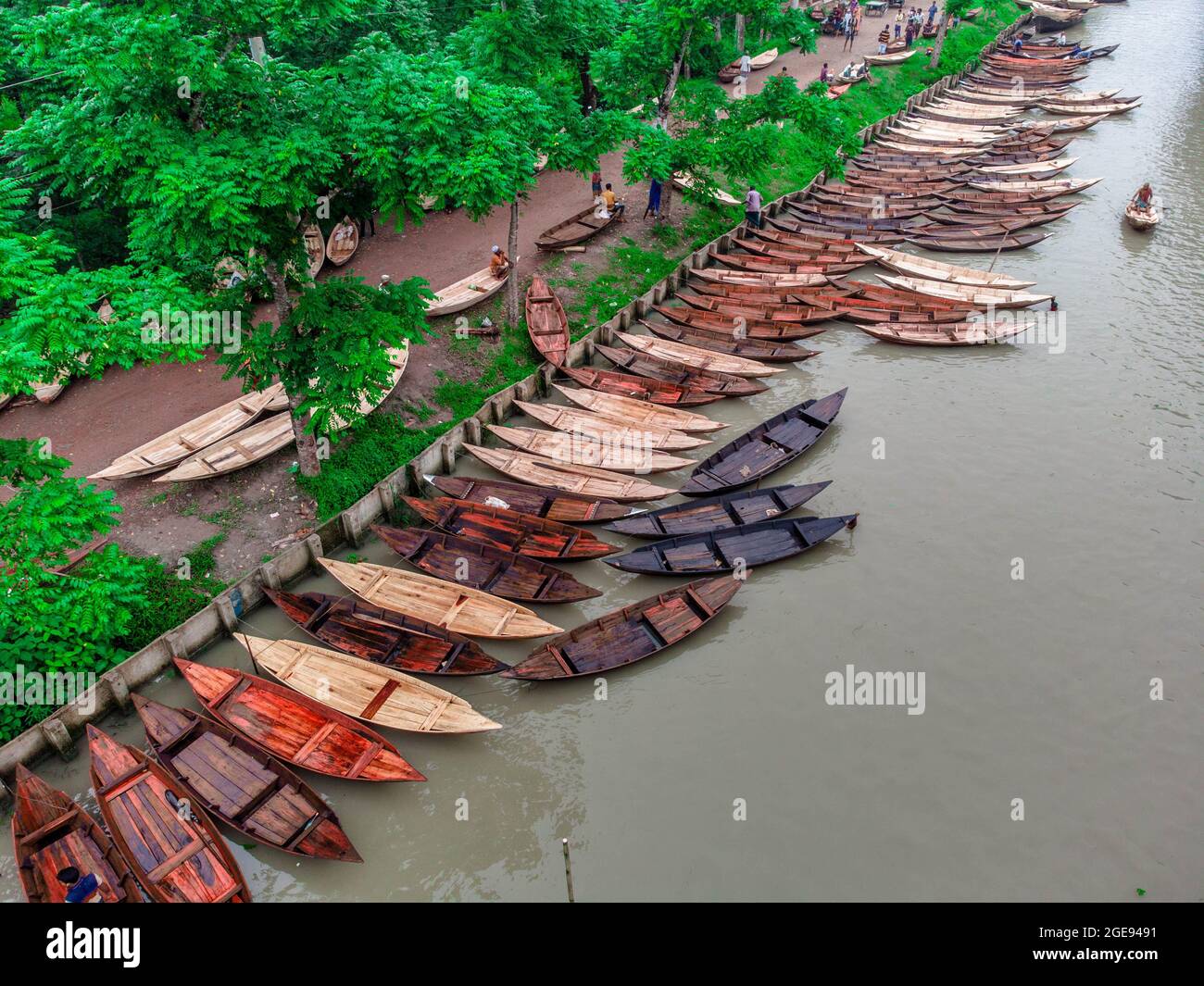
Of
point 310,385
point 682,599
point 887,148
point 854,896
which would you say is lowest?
point 854,896

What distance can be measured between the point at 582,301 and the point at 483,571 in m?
14.5

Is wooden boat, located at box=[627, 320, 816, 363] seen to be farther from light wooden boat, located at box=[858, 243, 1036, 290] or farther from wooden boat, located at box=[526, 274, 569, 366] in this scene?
light wooden boat, located at box=[858, 243, 1036, 290]

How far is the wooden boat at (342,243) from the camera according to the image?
29.5 meters

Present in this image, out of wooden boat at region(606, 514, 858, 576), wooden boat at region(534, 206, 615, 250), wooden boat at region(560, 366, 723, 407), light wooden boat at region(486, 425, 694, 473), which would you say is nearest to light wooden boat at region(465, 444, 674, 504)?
light wooden boat at region(486, 425, 694, 473)

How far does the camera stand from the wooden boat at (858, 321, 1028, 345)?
27641 mm


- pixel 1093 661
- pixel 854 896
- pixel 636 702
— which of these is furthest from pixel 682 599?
pixel 1093 661

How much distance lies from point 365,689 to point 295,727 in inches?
59.9

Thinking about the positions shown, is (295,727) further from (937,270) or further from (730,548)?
Answer: (937,270)

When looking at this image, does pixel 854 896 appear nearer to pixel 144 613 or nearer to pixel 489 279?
pixel 144 613

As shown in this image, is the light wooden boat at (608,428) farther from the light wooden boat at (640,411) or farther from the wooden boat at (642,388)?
the wooden boat at (642,388)

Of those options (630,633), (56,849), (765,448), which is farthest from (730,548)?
(56,849)

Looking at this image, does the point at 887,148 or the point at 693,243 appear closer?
the point at 693,243

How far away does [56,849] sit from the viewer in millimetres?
13469

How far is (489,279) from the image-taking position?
28812 mm
